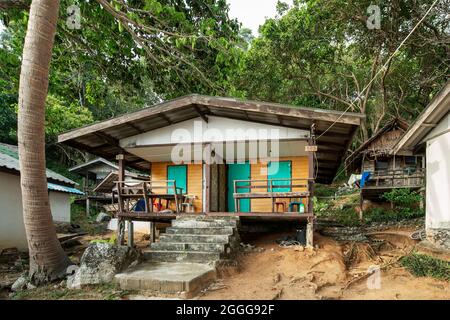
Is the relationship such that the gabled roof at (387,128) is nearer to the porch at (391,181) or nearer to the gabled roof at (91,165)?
the porch at (391,181)

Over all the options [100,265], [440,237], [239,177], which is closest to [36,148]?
[100,265]

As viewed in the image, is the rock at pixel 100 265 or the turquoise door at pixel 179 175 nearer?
the rock at pixel 100 265

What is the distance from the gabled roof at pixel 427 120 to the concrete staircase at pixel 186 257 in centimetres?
529

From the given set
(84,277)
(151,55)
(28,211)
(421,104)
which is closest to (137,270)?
(84,277)

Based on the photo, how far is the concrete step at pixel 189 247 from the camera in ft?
24.2

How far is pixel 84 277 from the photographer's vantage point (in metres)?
6.01

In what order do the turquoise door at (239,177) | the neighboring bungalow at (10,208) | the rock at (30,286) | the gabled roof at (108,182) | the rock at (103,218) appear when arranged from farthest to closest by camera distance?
the rock at (103,218) → the gabled roof at (108,182) → the turquoise door at (239,177) → the neighboring bungalow at (10,208) → the rock at (30,286)

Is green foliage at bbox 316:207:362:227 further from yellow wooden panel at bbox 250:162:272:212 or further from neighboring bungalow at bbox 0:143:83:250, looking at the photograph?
neighboring bungalow at bbox 0:143:83:250

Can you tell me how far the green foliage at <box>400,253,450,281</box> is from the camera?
6099 mm

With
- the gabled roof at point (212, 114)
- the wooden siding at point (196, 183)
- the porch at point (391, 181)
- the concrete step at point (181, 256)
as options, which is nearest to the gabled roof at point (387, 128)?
the porch at point (391, 181)

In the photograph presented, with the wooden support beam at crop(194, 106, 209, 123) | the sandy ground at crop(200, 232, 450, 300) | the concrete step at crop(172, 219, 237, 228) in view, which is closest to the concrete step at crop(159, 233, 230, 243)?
the concrete step at crop(172, 219, 237, 228)

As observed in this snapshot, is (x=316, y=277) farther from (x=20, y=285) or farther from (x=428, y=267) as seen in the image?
(x=20, y=285)

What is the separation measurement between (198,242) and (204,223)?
3.13 feet

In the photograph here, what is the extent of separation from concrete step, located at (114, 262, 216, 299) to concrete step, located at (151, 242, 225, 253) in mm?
700
